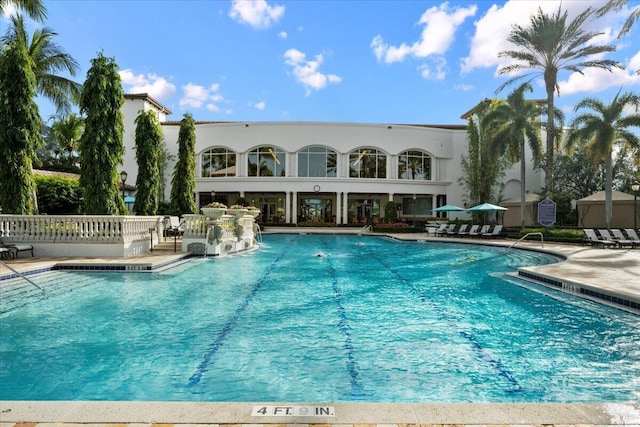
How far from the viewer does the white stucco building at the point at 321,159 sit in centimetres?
3609

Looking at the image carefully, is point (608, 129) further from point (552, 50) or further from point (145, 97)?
point (145, 97)

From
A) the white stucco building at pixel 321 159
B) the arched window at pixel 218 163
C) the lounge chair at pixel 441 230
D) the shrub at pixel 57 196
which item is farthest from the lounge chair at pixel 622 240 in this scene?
the arched window at pixel 218 163

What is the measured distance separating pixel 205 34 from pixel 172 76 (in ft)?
35.0

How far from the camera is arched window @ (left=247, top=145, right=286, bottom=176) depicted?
36656 millimetres

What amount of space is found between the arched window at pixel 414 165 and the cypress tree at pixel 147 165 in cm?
2288

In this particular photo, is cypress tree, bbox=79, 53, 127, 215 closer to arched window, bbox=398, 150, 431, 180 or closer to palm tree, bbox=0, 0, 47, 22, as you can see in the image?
palm tree, bbox=0, 0, 47, 22

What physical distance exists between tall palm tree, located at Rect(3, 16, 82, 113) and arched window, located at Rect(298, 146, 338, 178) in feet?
61.4

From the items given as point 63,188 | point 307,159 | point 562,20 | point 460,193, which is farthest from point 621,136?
point 63,188

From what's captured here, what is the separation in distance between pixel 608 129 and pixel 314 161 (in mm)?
21870

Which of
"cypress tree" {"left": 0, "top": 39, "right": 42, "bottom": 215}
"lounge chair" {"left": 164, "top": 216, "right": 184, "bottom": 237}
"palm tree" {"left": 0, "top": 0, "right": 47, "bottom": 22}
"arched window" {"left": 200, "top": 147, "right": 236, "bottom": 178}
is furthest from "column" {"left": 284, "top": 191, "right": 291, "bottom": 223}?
"cypress tree" {"left": 0, "top": 39, "right": 42, "bottom": 215}

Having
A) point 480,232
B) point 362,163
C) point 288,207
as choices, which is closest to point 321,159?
point 362,163

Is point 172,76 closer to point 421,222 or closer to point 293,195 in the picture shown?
point 293,195

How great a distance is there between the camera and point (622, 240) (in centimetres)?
1852

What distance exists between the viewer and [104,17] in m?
13.2
